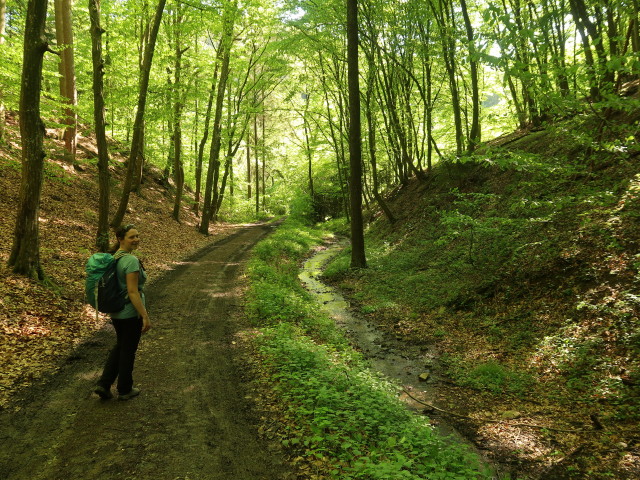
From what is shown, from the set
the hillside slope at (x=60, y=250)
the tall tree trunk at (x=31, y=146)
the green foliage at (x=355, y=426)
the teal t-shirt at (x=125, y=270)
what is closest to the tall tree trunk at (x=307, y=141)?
the hillside slope at (x=60, y=250)

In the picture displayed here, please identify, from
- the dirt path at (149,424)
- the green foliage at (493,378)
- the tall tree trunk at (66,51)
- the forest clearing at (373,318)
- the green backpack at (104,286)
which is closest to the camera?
the dirt path at (149,424)

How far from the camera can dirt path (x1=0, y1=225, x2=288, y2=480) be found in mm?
3791

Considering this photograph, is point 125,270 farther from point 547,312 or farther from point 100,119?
point 100,119

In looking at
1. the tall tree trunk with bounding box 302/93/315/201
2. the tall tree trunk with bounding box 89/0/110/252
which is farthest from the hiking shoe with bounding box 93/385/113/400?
the tall tree trunk with bounding box 302/93/315/201

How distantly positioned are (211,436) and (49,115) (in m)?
12.9

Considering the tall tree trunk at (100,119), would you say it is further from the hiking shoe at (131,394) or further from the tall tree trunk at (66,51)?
the hiking shoe at (131,394)

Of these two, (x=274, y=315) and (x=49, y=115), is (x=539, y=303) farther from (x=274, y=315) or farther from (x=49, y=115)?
(x=49, y=115)

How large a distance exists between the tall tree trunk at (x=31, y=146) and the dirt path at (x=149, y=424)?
2.66 metres

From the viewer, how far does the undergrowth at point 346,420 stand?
4094mm

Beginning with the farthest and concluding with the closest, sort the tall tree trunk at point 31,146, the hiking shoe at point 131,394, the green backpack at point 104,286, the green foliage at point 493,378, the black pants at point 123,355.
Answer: the tall tree trunk at point 31,146
the green foliage at point 493,378
the hiking shoe at point 131,394
the black pants at point 123,355
the green backpack at point 104,286

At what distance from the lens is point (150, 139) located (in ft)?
79.8

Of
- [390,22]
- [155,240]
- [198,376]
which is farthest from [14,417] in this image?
[390,22]

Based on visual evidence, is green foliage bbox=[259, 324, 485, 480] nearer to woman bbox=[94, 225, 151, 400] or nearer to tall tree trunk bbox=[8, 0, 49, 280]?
woman bbox=[94, 225, 151, 400]

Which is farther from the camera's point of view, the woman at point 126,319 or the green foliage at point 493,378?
the green foliage at point 493,378
